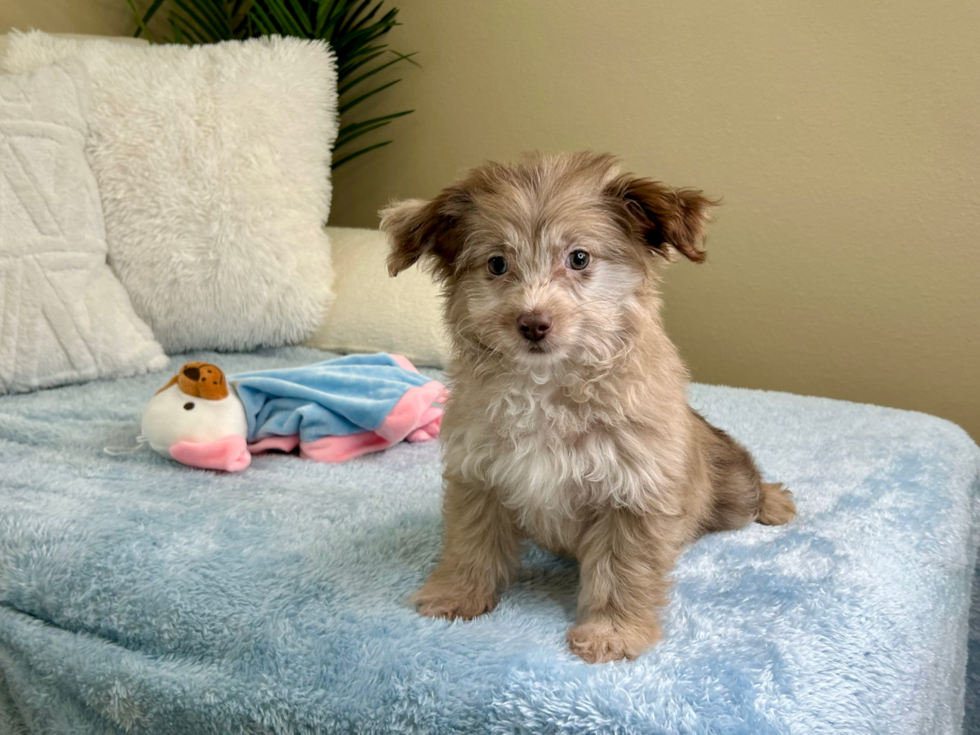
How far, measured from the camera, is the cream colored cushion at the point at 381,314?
268cm

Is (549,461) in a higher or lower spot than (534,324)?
lower

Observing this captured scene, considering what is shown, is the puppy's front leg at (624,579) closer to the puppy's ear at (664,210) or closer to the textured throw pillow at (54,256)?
the puppy's ear at (664,210)

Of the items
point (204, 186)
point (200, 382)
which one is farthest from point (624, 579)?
point (204, 186)

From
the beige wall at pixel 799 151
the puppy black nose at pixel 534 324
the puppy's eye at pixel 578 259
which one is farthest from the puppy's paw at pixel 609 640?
the beige wall at pixel 799 151

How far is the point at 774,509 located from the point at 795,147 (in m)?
1.46

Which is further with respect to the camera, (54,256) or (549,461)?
(54,256)

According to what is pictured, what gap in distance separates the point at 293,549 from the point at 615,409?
0.67m

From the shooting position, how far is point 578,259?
1.30 metres

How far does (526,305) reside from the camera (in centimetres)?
123

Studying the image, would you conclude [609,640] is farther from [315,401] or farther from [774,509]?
[315,401]

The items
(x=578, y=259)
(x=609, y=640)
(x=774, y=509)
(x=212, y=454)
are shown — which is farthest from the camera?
(x=212, y=454)

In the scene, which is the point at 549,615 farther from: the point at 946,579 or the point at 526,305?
the point at 946,579

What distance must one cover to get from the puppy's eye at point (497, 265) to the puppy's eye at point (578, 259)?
105 millimetres

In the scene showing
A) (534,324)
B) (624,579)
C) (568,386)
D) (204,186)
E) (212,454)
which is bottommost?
(212,454)
